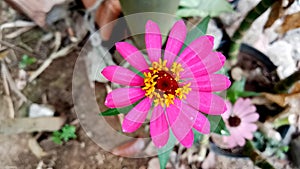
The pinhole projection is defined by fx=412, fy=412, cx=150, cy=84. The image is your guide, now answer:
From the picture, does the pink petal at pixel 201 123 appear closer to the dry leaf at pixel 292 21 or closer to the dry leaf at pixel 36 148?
the dry leaf at pixel 292 21

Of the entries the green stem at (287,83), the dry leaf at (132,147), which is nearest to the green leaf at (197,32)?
the green stem at (287,83)

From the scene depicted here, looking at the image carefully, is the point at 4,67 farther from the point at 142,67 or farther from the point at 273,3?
the point at 273,3

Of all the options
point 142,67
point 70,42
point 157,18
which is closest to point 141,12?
point 157,18

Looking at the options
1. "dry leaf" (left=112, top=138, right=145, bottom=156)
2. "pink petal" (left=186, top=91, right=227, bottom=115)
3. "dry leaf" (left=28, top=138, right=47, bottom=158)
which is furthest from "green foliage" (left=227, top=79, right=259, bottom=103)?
"dry leaf" (left=28, top=138, right=47, bottom=158)

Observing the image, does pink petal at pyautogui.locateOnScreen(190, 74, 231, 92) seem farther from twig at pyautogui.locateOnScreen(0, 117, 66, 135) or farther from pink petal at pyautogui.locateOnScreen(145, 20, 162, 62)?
twig at pyautogui.locateOnScreen(0, 117, 66, 135)

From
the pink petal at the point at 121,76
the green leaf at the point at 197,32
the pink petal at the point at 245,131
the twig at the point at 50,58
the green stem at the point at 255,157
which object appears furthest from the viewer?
the twig at the point at 50,58
